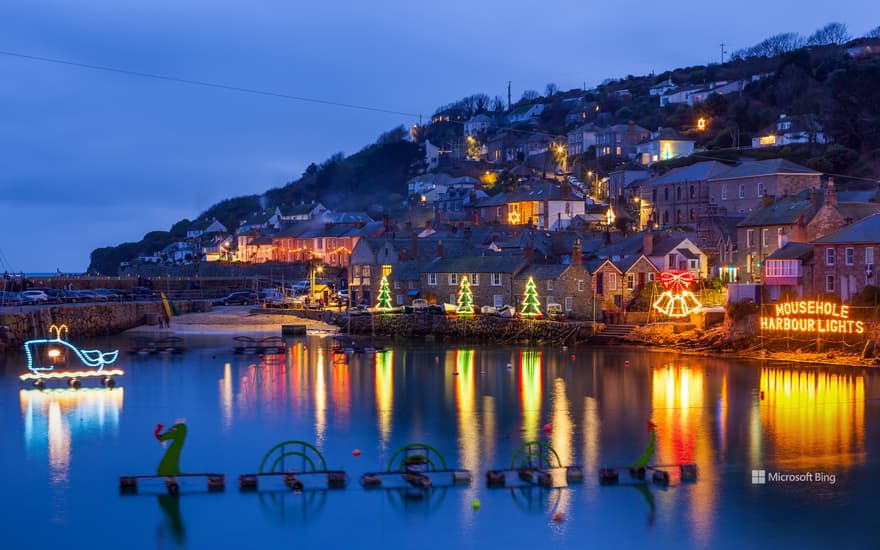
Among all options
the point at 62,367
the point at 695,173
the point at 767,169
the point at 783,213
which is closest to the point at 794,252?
the point at 783,213

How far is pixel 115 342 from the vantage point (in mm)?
64188

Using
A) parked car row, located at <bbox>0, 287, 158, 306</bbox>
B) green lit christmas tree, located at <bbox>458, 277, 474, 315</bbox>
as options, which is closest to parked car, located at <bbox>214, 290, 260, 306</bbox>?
parked car row, located at <bbox>0, 287, 158, 306</bbox>

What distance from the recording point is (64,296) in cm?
7600

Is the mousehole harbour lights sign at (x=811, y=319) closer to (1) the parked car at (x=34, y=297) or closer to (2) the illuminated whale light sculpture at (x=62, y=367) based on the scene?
(2) the illuminated whale light sculpture at (x=62, y=367)

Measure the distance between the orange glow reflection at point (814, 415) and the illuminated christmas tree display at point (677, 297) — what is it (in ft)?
40.6

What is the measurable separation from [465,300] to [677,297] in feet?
46.3

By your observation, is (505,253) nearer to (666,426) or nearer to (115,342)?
(115,342)

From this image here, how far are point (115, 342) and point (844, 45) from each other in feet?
415

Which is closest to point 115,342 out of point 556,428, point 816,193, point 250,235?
point 556,428

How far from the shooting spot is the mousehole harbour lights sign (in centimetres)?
4959

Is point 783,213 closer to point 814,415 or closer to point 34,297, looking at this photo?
point 814,415

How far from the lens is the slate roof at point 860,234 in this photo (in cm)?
A: 5253

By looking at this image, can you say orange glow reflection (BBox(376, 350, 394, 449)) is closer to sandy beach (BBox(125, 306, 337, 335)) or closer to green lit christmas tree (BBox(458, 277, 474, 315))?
green lit christmas tree (BBox(458, 277, 474, 315))

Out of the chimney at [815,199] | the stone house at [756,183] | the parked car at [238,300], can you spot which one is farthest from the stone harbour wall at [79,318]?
the chimney at [815,199]
